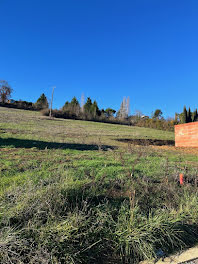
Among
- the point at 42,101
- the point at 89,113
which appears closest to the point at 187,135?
the point at 89,113

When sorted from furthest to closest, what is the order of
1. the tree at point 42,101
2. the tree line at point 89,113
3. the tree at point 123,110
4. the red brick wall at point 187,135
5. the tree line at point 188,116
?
the tree at point 123,110 < the tree at point 42,101 < the tree line at point 89,113 < the tree line at point 188,116 < the red brick wall at point 187,135

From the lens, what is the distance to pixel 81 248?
1.76 m

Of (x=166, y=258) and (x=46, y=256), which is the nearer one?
(x=46, y=256)

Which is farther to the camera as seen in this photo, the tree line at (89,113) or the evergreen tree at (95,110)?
the evergreen tree at (95,110)

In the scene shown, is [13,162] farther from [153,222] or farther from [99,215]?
[153,222]

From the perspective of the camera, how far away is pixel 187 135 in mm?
11102

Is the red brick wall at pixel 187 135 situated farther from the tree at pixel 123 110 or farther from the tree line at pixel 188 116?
the tree at pixel 123 110

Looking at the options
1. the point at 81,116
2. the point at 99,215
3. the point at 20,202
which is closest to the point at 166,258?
the point at 99,215

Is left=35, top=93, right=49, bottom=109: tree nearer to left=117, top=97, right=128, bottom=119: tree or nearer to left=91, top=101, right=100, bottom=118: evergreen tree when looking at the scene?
left=91, top=101, right=100, bottom=118: evergreen tree

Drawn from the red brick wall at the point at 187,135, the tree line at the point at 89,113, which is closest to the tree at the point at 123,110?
the tree line at the point at 89,113

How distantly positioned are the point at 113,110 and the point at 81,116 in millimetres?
14421

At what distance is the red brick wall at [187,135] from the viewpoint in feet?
34.9

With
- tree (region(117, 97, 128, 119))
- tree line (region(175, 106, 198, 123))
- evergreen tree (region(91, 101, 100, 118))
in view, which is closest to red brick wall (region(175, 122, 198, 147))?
tree line (region(175, 106, 198, 123))

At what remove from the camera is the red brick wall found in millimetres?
10633
